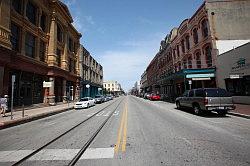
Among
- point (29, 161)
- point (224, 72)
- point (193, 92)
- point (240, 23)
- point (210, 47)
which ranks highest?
point (240, 23)

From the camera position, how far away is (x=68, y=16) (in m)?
37.4

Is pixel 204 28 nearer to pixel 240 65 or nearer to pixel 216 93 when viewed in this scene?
pixel 240 65

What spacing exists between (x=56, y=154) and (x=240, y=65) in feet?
71.9

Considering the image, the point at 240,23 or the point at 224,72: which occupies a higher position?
the point at 240,23

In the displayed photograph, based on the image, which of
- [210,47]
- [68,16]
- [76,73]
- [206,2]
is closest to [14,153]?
[210,47]

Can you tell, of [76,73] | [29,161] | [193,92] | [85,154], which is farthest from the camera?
[76,73]

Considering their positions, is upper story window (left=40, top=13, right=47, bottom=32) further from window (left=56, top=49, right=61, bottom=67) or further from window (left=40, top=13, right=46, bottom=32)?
window (left=56, top=49, right=61, bottom=67)

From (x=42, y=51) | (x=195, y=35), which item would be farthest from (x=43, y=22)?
(x=195, y=35)

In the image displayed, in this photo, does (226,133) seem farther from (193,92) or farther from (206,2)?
(206,2)

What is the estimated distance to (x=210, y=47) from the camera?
28172mm

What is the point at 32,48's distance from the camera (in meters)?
26.0

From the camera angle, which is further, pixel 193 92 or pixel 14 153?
pixel 193 92

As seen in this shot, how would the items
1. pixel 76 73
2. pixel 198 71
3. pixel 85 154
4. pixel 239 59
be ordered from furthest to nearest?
pixel 76 73 < pixel 198 71 < pixel 239 59 < pixel 85 154

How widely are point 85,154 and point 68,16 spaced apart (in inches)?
1387
